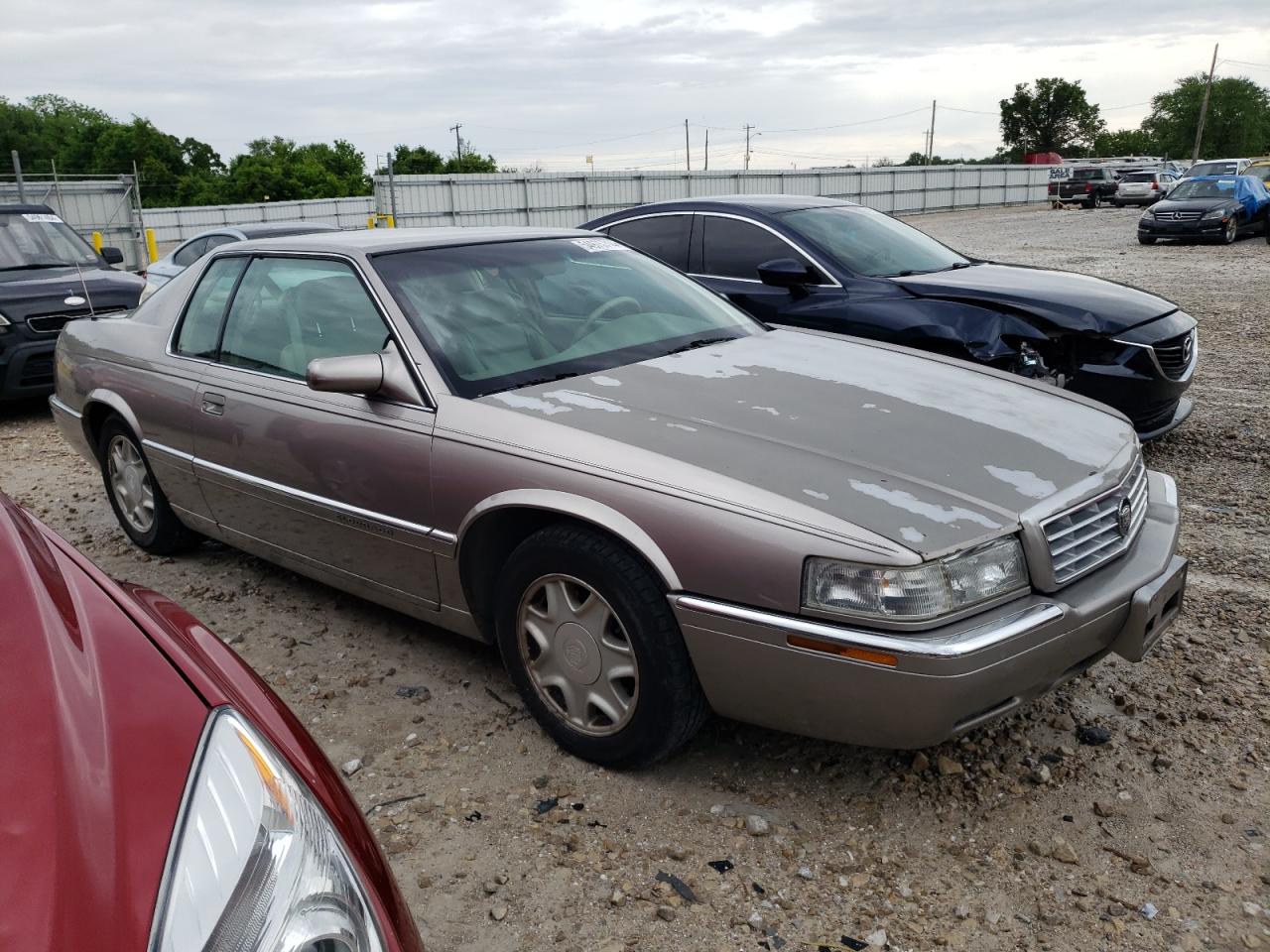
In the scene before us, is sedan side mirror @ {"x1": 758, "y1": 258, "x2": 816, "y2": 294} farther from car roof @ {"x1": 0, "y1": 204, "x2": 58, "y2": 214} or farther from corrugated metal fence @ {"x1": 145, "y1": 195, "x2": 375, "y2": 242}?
corrugated metal fence @ {"x1": 145, "y1": 195, "x2": 375, "y2": 242}

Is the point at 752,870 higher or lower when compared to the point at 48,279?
lower

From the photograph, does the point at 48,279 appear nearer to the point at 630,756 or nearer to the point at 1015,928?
the point at 630,756

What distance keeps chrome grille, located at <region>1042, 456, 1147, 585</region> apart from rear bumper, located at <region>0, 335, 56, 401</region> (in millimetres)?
7870

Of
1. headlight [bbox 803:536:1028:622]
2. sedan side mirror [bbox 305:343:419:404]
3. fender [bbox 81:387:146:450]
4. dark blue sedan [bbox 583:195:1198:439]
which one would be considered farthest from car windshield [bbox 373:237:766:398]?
dark blue sedan [bbox 583:195:1198:439]

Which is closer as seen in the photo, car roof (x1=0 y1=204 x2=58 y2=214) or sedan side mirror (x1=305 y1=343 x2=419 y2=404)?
sedan side mirror (x1=305 y1=343 x2=419 y2=404)

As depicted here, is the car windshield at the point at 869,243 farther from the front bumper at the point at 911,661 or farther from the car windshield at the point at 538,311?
the front bumper at the point at 911,661

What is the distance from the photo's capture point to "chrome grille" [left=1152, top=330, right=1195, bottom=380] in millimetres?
5578

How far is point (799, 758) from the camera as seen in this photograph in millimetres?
3023

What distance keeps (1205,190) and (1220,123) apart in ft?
286

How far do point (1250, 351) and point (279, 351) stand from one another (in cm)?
852

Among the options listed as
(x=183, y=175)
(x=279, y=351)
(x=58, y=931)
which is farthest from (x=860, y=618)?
(x=183, y=175)

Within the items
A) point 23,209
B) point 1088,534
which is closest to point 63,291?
Answer: point 23,209

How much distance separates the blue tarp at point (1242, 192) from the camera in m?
21.1

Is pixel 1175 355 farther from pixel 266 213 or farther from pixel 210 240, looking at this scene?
pixel 266 213
